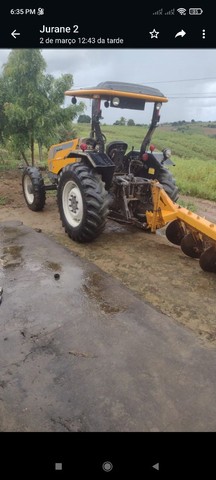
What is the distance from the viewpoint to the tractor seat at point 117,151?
→ 6.21m

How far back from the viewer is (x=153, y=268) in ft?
15.5

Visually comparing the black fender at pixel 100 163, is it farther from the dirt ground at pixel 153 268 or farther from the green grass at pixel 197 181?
the green grass at pixel 197 181

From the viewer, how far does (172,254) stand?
5.27 meters

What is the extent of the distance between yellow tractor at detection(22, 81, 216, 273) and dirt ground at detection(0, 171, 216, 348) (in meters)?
0.26

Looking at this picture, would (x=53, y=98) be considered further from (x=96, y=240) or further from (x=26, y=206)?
(x=96, y=240)

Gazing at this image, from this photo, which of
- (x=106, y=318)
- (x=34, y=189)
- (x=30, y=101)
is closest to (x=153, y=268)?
(x=106, y=318)

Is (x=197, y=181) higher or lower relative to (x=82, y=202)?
lower

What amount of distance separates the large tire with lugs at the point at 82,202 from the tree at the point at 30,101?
5197 mm

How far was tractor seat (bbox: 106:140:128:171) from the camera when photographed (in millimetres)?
6215

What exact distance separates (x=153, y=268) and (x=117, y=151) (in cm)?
261

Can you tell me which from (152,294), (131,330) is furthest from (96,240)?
(131,330)
